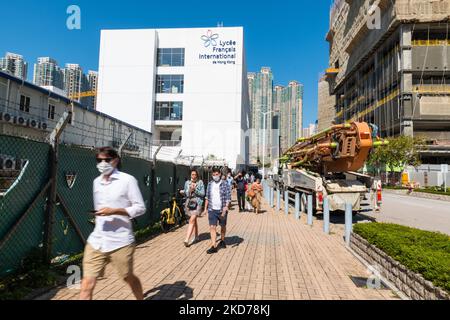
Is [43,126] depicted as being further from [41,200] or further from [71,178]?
[41,200]

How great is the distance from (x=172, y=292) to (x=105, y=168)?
2033 millimetres

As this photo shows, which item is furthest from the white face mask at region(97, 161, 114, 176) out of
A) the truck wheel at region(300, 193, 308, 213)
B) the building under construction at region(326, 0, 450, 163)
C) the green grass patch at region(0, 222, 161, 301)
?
the building under construction at region(326, 0, 450, 163)

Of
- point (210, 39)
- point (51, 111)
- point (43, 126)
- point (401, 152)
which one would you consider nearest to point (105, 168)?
point (43, 126)

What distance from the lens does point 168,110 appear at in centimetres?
4775

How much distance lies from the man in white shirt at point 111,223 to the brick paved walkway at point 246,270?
105 cm

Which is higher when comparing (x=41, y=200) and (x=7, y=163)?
(x=7, y=163)

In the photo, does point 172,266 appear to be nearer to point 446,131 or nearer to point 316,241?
point 316,241

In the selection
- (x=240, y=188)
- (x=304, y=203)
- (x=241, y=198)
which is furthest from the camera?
(x=241, y=198)

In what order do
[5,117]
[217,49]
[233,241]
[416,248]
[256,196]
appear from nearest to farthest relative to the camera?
[416,248]
[233,241]
[256,196]
[5,117]
[217,49]

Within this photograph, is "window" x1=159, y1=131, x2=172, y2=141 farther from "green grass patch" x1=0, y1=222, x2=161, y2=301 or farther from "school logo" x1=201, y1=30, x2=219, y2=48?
"green grass patch" x1=0, y1=222, x2=161, y2=301

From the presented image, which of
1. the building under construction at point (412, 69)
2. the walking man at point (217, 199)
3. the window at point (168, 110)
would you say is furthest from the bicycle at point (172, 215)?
the building under construction at point (412, 69)

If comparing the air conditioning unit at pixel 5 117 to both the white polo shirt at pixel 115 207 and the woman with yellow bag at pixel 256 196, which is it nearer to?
the woman with yellow bag at pixel 256 196

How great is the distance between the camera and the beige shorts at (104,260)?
114 inches

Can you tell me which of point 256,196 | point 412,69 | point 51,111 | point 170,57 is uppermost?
point 170,57
